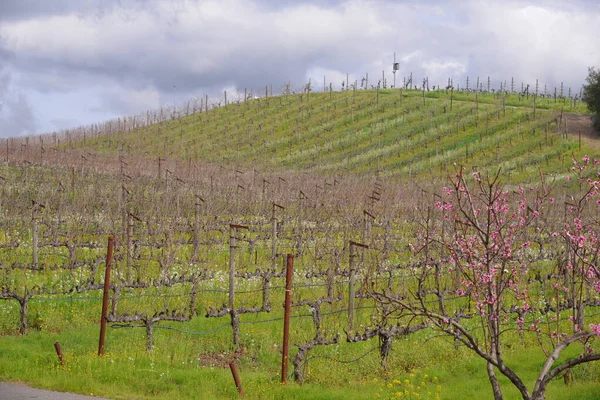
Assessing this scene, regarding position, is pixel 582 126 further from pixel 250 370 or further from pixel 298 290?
pixel 250 370

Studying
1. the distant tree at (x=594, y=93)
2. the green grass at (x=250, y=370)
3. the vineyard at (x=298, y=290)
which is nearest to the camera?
the vineyard at (x=298, y=290)

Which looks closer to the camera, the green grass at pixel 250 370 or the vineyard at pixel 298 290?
the vineyard at pixel 298 290

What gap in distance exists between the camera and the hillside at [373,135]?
69375mm

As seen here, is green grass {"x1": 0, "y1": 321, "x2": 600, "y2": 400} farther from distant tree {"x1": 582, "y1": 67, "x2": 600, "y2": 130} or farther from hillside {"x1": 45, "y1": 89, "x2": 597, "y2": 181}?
distant tree {"x1": 582, "y1": 67, "x2": 600, "y2": 130}

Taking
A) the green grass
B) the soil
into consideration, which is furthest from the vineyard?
the soil

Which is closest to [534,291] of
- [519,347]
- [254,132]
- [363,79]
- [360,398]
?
[519,347]

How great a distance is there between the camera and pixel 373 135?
3334 inches

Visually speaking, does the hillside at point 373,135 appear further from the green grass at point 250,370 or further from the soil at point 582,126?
the green grass at point 250,370

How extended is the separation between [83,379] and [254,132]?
83675 mm

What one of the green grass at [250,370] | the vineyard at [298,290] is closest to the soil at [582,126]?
the vineyard at [298,290]

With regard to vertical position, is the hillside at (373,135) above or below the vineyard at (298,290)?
above

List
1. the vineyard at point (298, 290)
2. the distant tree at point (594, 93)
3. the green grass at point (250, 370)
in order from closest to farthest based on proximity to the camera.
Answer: the vineyard at point (298, 290)
the green grass at point (250, 370)
the distant tree at point (594, 93)

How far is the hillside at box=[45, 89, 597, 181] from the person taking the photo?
2731 inches

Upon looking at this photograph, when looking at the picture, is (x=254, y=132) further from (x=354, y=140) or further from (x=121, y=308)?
(x=121, y=308)
